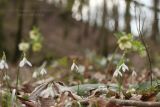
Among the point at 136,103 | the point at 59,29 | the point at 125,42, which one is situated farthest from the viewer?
the point at 59,29

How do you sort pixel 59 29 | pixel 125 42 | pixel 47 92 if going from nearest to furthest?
1. pixel 47 92
2. pixel 125 42
3. pixel 59 29

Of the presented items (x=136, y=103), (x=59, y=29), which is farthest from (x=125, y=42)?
(x=59, y=29)

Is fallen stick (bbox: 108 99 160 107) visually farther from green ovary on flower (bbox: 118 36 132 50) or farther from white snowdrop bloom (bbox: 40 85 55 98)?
green ovary on flower (bbox: 118 36 132 50)

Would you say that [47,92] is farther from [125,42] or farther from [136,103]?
[125,42]

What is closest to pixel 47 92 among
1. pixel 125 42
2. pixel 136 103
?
pixel 136 103

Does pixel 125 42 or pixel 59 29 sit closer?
pixel 125 42

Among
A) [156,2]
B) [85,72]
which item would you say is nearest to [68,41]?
[156,2]

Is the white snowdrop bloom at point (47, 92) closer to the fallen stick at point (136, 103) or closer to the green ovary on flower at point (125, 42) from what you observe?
the fallen stick at point (136, 103)

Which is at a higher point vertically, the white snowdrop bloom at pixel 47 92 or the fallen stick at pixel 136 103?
the white snowdrop bloom at pixel 47 92

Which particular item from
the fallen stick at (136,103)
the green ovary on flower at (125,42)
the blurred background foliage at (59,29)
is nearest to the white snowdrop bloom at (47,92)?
the fallen stick at (136,103)

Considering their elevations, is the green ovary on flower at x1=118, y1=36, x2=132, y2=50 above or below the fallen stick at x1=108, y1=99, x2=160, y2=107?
above

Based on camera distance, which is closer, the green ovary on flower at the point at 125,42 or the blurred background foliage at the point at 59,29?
the green ovary on flower at the point at 125,42

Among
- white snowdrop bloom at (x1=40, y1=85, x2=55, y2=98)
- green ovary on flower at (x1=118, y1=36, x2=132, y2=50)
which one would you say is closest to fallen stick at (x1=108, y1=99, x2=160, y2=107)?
white snowdrop bloom at (x1=40, y1=85, x2=55, y2=98)

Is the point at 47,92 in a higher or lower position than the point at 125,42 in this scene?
lower
